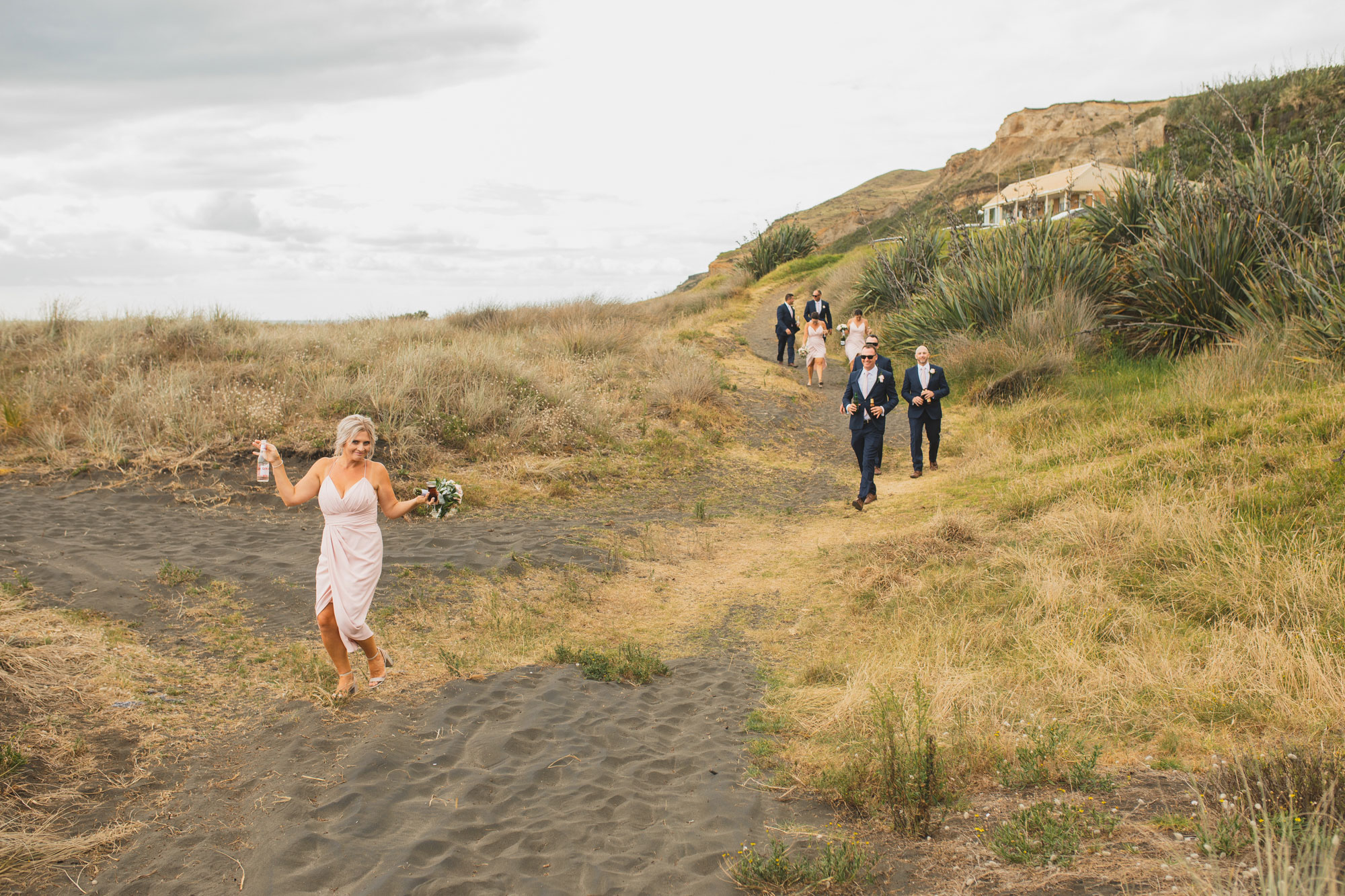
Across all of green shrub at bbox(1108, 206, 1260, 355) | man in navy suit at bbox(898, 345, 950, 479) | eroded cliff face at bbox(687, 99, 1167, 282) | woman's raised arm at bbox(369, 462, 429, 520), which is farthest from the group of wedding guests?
eroded cliff face at bbox(687, 99, 1167, 282)

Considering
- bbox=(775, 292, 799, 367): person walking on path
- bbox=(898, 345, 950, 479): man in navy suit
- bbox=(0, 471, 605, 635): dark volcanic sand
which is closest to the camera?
bbox=(0, 471, 605, 635): dark volcanic sand

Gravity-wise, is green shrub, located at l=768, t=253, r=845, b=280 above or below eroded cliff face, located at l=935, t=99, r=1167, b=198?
below

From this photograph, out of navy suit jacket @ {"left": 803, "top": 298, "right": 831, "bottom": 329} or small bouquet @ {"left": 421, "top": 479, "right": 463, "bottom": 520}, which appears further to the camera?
navy suit jacket @ {"left": 803, "top": 298, "right": 831, "bottom": 329}

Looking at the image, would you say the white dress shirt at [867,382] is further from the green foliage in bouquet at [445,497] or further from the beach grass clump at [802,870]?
the beach grass clump at [802,870]

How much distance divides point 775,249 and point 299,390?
2682 centimetres

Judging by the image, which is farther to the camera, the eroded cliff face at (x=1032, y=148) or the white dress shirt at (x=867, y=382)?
the eroded cliff face at (x=1032, y=148)

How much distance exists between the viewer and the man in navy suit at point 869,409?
1031 cm

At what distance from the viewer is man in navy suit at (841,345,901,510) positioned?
33.8 feet

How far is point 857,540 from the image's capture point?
901cm

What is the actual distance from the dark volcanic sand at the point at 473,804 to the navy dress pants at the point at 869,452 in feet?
17.5

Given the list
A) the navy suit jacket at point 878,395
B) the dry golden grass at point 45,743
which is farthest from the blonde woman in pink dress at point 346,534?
the navy suit jacket at point 878,395

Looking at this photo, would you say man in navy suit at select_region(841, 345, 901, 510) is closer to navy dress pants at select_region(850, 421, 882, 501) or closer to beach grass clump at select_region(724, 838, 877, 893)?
navy dress pants at select_region(850, 421, 882, 501)

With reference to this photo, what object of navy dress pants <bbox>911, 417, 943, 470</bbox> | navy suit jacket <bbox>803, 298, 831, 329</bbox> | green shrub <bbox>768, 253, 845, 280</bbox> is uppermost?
green shrub <bbox>768, 253, 845, 280</bbox>

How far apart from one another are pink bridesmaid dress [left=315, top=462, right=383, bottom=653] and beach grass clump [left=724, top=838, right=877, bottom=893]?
9.52 feet
